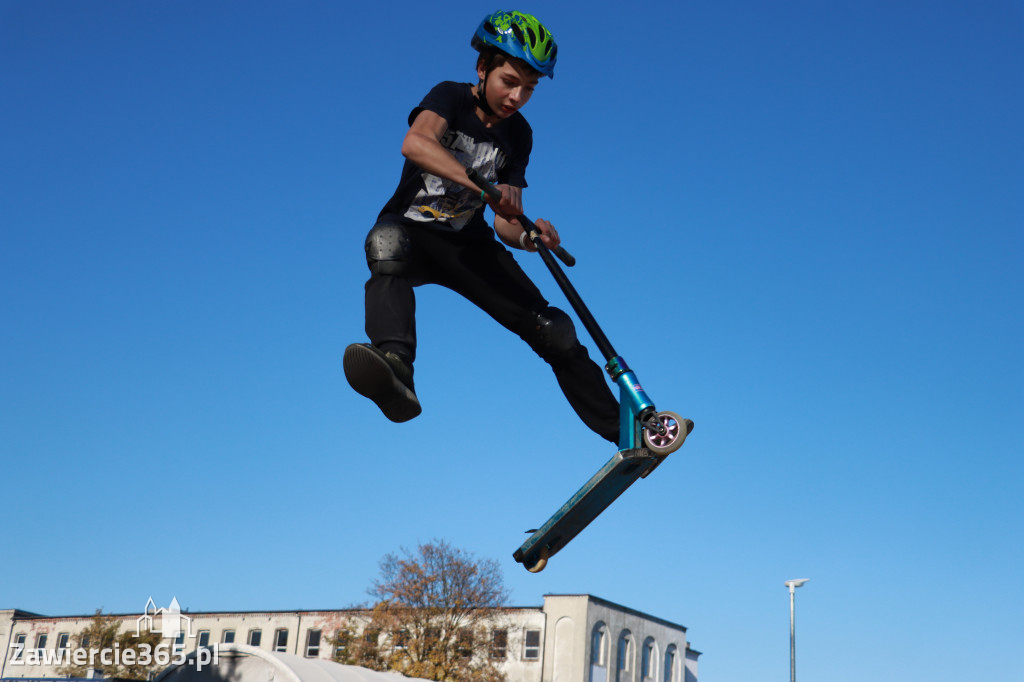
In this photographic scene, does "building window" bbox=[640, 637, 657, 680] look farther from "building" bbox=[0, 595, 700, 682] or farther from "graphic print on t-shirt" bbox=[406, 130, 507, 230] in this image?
"graphic print on t-shirt" bbox=[406, 130, 507, 230]

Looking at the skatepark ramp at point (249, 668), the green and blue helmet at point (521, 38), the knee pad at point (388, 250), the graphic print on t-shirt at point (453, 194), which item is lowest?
the skatepark ramp at point (249, 668)

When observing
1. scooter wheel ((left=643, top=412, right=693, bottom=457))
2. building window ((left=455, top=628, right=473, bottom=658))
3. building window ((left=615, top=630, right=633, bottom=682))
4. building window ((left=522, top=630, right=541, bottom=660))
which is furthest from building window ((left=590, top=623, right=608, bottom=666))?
scooter wheel ((left=643, top=412, right=693, bottom=457))

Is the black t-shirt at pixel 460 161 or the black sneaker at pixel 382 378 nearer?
the black sneaker at pixel 382 378

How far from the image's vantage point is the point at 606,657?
5644 centimetres

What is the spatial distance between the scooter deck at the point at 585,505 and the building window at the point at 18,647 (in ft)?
226

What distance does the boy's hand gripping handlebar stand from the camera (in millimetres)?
4746

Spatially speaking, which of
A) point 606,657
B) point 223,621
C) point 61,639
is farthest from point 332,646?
point 61,639

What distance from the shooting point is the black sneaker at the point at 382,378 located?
4.68 m

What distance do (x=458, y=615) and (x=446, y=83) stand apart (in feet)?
159

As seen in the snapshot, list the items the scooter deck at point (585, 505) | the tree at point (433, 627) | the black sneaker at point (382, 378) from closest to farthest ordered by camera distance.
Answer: the black sneaker at point (382, 378) → the scooter deck at point (585, 505) → the tree at point (433, 627)

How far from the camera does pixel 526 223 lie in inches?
201

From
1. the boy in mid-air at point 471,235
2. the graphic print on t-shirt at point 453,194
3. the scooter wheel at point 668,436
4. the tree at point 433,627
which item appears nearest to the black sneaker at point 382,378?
the boy in mid-air at point 471,235

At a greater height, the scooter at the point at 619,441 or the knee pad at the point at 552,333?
the knee pad at the point at 552,333

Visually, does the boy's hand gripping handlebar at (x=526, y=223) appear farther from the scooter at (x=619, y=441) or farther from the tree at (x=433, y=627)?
the tree at (x=433, y=627)
